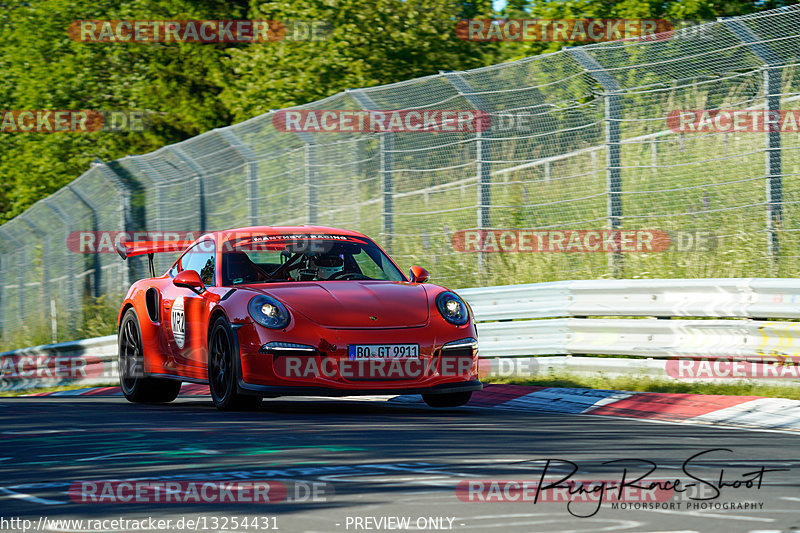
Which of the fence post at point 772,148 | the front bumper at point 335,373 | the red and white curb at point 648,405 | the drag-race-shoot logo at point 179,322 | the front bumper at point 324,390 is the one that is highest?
the fence post at point 772,148

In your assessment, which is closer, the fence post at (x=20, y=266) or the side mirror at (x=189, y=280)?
the side mirror at (x=189, y=280)

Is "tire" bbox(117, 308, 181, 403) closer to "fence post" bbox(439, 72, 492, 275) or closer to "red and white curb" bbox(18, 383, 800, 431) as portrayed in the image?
"red and white curb" bbox(18, 383, 800, 431)

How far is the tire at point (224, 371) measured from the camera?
9.62m

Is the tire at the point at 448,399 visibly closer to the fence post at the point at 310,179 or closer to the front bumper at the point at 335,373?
the front bumper at the point at 335,373

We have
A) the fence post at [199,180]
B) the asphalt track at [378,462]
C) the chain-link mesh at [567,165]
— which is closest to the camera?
the asphalt track at [378,462]

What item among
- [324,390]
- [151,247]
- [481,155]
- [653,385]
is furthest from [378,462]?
[481,155]

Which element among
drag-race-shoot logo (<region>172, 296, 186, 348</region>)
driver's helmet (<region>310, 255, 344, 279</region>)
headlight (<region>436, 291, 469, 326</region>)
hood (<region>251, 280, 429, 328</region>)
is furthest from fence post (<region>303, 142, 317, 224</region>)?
headlight (<region>436, 291, 469, 326</region>)

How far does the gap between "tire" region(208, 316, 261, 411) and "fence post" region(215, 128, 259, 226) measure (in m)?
6.65

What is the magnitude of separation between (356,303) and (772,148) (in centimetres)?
412

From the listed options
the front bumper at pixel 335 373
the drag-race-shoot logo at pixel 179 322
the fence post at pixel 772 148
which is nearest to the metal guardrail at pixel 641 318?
the fence post at pixel 772 148

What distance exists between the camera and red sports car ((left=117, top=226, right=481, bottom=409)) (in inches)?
363

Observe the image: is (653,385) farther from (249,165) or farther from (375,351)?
(249,165)

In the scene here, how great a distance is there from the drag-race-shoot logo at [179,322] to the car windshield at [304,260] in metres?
0.62

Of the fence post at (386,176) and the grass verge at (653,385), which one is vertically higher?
the fence post at (386,176)
